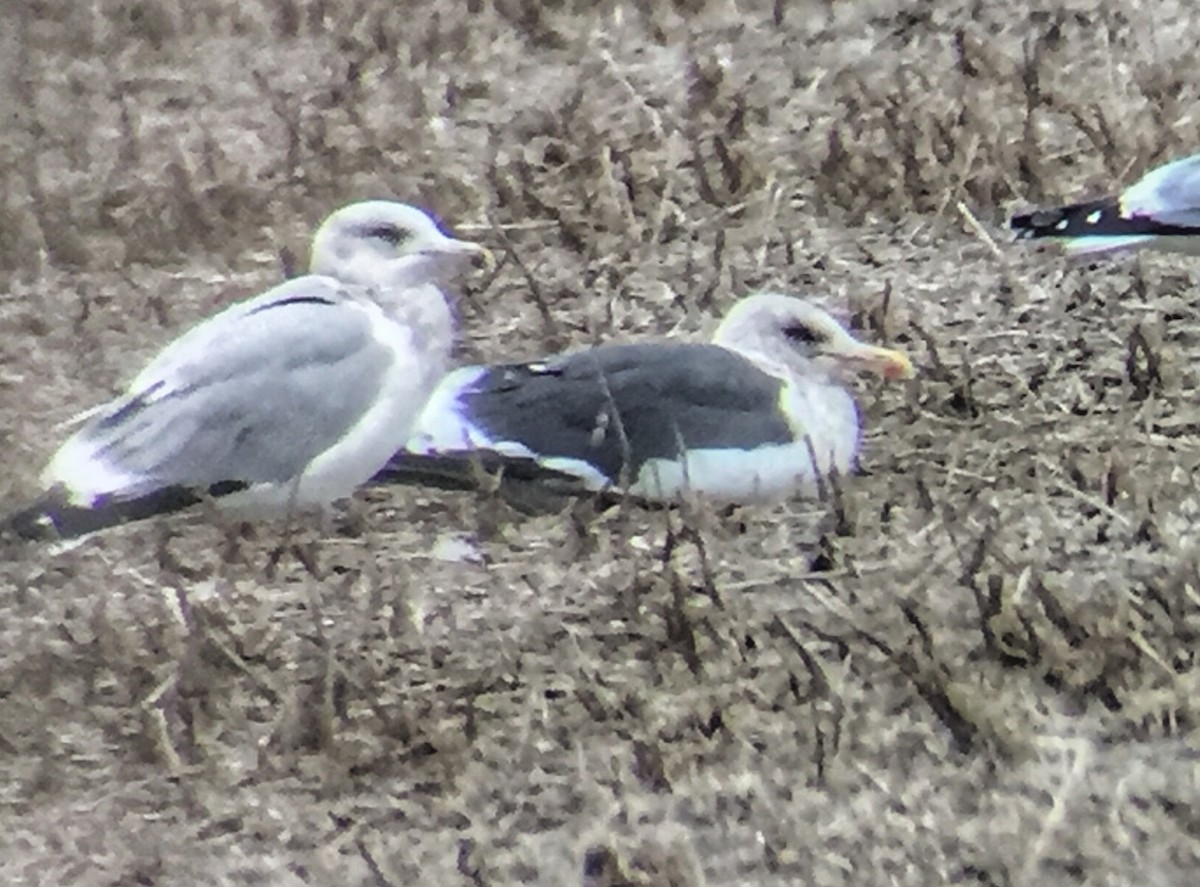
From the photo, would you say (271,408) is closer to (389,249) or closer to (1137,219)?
(389,249)

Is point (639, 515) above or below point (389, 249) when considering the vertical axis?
below

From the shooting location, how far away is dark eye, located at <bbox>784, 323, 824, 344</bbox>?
114cm

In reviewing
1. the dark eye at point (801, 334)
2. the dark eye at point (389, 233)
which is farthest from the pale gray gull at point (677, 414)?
the dark eye at point (389, 233)

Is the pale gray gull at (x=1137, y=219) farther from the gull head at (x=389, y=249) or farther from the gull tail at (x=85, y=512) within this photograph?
the gull tail at (x=85, y=512)

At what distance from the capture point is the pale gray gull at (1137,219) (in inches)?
45.7

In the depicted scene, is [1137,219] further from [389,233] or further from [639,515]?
[389,233]

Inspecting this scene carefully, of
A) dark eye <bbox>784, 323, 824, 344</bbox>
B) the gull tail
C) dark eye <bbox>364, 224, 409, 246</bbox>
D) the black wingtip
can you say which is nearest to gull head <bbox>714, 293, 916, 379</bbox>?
dark eye <bbox>784, 323, 824, 344</bbox>

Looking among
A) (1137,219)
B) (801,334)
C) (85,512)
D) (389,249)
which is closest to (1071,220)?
(1137,219)

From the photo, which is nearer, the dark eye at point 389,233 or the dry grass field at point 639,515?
the dry grass field at point 639,515

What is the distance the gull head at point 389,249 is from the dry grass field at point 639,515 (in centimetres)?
3

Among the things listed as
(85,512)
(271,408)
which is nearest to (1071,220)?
(271,408)

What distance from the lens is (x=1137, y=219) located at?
46.2 inches

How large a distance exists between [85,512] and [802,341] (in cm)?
56

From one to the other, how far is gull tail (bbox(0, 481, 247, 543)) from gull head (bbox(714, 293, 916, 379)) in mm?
397
